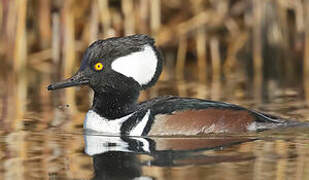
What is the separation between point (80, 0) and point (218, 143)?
7355 millimetres

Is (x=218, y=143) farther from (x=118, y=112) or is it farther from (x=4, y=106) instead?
(x=4, y=106)

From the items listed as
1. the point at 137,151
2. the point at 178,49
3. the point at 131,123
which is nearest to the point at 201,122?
the point at 131,123

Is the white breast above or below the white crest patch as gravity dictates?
below

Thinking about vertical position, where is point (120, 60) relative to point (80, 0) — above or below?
below

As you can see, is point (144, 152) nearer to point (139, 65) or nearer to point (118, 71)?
point (139, 65)

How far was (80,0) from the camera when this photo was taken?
1357 cm

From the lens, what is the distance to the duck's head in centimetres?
730

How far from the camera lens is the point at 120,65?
7441mm

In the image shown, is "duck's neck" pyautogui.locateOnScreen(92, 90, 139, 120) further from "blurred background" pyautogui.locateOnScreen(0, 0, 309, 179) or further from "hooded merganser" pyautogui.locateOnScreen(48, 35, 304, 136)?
"blurred background" pyautogui.locateOnScreen(0, 0, 309, 179)

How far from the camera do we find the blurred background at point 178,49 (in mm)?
10242

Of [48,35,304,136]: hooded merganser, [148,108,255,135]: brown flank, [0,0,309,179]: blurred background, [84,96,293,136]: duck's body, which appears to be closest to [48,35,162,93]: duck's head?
[48,35,304,136]: hooded merganser

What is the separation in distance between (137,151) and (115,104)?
1257mm

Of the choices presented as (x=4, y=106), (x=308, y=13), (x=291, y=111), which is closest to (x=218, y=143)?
(x=291, y=111)

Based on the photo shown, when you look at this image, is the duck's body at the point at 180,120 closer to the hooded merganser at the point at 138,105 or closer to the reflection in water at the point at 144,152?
the hooded merganser at the point at 138,105
